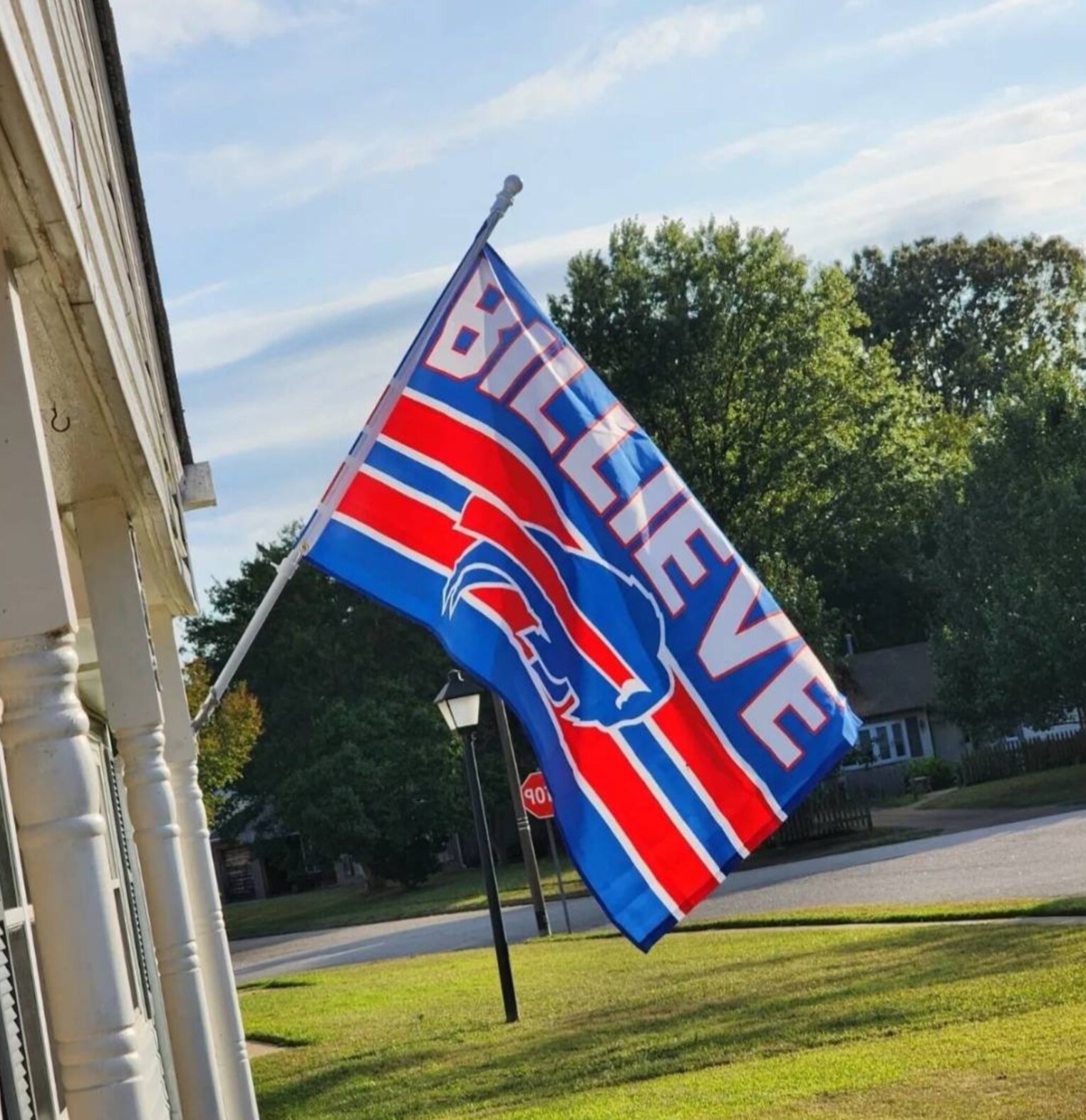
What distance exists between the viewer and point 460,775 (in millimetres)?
53125

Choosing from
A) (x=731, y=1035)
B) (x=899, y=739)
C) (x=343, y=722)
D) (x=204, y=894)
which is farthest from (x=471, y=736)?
(x=899, y=739)

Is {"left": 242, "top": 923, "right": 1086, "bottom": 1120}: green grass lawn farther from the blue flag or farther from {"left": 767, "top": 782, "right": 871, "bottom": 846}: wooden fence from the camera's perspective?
{"left": 767, "top": 782, "right": 871, "bottom": 846}: wooden fence

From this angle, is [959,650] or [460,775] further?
[460,775]

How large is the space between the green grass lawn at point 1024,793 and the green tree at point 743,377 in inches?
211

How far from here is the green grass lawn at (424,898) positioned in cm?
4044

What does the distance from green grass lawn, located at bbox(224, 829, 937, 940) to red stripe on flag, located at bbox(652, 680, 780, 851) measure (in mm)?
23665

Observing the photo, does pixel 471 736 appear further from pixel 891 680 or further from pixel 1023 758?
pixel 891 680

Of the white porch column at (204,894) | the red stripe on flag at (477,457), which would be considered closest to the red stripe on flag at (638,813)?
the red stripe on flag at (477,457)

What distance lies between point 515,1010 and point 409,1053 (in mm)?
1607

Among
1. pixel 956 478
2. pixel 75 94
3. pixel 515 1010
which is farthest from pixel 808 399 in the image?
pixel 75 94

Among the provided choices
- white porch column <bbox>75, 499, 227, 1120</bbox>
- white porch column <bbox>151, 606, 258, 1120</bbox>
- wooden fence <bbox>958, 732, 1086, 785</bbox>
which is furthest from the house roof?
white porch column <bbox>75, 499, 227, 1120</bbox>

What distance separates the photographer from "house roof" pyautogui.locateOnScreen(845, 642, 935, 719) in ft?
203

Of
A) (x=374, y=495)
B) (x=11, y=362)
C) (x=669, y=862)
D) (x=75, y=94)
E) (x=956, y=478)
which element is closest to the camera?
(x=11, y=362)

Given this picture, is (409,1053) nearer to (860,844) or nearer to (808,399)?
(860,844)
